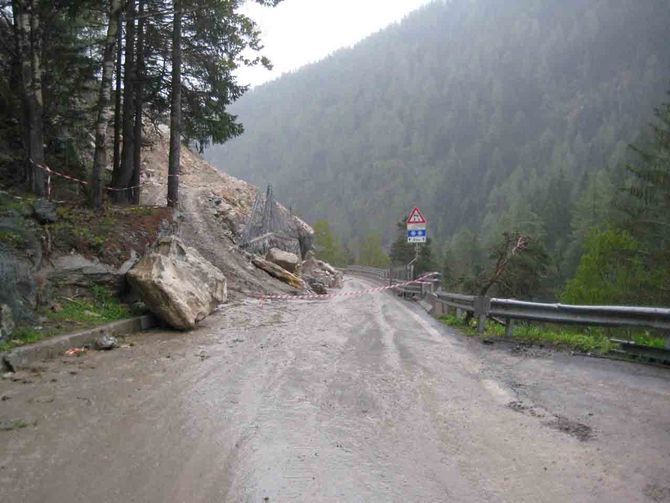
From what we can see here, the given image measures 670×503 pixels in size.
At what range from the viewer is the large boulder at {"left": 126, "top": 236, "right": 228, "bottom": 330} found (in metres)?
8.41

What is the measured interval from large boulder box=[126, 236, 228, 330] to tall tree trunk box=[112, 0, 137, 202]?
653 centimetres

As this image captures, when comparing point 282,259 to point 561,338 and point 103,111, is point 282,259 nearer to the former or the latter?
point 103,111

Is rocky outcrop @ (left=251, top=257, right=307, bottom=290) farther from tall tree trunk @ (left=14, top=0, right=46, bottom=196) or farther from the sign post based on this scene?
tall tree trunk @ (left=14, top=0, right=46, bottom=196)

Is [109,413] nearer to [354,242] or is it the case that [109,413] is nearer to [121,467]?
[121,467]

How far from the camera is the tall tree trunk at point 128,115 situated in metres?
14.6

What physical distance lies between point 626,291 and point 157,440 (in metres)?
36.3

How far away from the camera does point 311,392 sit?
539cm

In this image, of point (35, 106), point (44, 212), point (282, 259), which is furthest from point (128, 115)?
point (282, 259)

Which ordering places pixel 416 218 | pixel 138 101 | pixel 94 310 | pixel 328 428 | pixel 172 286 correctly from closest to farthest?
pixel 328 428
pixel 94 310
pixel 172 286
pixel 138 101
pixel 416 218

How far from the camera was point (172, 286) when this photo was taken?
335 inches

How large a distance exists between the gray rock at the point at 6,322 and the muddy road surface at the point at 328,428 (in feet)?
2.76

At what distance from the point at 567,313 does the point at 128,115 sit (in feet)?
43.3

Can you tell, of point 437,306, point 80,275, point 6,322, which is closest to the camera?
point 6,322

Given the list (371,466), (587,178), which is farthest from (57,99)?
(587,178)
